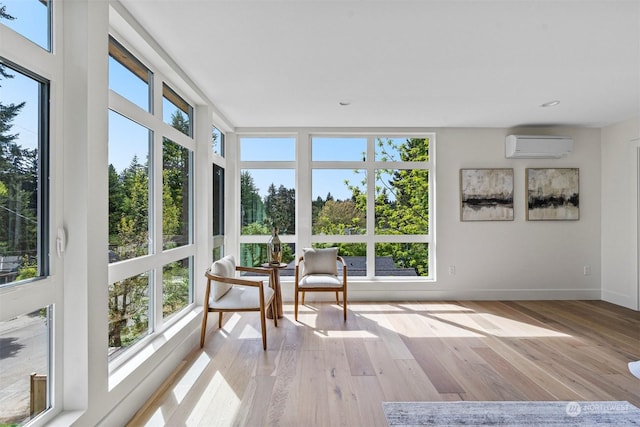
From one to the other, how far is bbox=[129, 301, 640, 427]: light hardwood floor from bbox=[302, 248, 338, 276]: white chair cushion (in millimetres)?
521

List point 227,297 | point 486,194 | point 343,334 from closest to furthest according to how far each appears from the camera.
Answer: point 227,297 → point 343,334 → point 486,194

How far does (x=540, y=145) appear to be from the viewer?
4738mm

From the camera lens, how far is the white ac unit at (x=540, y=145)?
15.5ft

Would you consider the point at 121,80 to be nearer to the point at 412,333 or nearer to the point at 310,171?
the point at 310,171

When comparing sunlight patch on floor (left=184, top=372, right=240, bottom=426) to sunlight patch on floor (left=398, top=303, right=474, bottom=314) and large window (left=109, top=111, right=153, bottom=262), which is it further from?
sunlight patch on floor (left=398, top=303, right=474, bottom=314)

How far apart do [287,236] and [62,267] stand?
3449mm

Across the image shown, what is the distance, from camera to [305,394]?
236cm

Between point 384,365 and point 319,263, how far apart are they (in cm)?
179

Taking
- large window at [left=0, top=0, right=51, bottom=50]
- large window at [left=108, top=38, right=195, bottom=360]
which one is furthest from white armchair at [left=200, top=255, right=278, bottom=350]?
large window at [left=0, top=0, right=51, bottom=50]

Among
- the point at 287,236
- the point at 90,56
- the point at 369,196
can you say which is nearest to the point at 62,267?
the point at 90,56

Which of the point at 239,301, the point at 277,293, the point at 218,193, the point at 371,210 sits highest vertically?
the point at 218,193

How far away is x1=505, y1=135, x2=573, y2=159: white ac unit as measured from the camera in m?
4.73

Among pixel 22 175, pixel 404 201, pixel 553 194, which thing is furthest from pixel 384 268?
pixel 22 175

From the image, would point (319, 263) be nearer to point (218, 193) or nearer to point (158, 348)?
point (218, 193)
